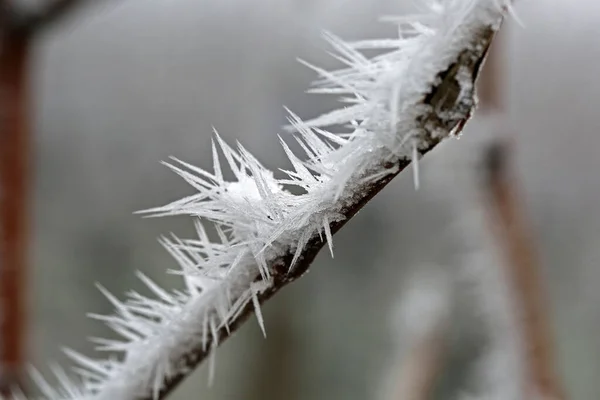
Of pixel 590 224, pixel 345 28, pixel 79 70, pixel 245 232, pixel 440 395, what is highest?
pixel 79 70

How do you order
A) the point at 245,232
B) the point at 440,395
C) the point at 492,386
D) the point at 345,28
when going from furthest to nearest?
1. the point at 440,395
2. the point at 345,28
3. the point at 492,386
4. the point at 245,232

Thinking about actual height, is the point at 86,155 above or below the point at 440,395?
above

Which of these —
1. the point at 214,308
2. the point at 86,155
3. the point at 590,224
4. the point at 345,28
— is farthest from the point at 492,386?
the point at 86,155

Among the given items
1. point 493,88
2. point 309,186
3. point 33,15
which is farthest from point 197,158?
point 309,186

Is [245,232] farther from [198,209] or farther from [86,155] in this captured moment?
[86,155]

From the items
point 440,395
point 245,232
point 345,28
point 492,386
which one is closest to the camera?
point 245,232

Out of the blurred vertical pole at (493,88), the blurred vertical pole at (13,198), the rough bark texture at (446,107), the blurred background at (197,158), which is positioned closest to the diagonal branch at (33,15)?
the blurred vertical pole at (13,198)

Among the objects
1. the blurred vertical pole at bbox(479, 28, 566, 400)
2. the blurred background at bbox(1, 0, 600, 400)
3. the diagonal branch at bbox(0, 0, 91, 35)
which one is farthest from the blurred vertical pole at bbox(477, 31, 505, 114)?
the blurred background at bbox(1, 0, 600, 400)
